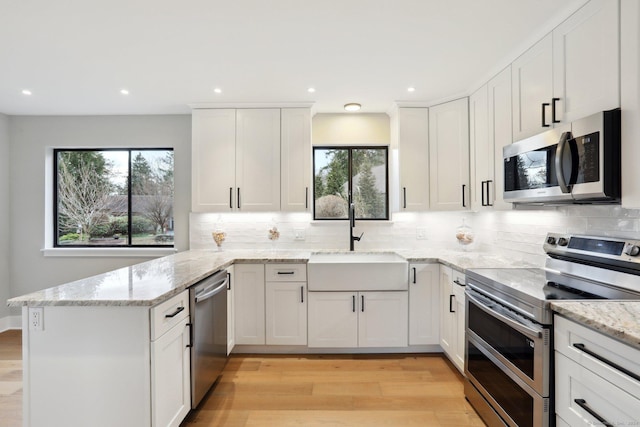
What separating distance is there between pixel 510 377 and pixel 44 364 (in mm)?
2362

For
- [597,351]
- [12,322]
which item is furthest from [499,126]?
[12,322]

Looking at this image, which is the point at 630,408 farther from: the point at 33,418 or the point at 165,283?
the point at 33,418

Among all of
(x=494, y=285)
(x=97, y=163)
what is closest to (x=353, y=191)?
Result: (x=494, y=285)

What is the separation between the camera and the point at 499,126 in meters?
2.53

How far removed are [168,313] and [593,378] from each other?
194 cm

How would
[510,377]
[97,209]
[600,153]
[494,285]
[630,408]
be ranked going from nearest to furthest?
[630,408] < [600,153] < [510,377] < [494,285] < [97,209]

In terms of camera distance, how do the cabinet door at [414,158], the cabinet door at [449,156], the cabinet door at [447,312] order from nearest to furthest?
the cabinet door at [447,312] < the cabinet door at [449,156] < the cabinet door at [414,158]

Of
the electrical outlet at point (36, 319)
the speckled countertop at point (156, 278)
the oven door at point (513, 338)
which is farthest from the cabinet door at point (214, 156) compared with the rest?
the oven door at point (513, 338)

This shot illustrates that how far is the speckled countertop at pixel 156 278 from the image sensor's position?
1535 millimetres

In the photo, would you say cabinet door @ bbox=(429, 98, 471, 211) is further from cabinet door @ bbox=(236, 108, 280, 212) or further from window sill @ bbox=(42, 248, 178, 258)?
window sill @ bbox=(42, 248, 178, 258)

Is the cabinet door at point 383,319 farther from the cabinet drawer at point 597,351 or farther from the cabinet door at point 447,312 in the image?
the cabinet drawer at point 597,351

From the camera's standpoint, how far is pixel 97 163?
3.89m

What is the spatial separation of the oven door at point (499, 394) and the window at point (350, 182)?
6.23ft

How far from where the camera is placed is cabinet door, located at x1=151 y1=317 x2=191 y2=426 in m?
1.58
